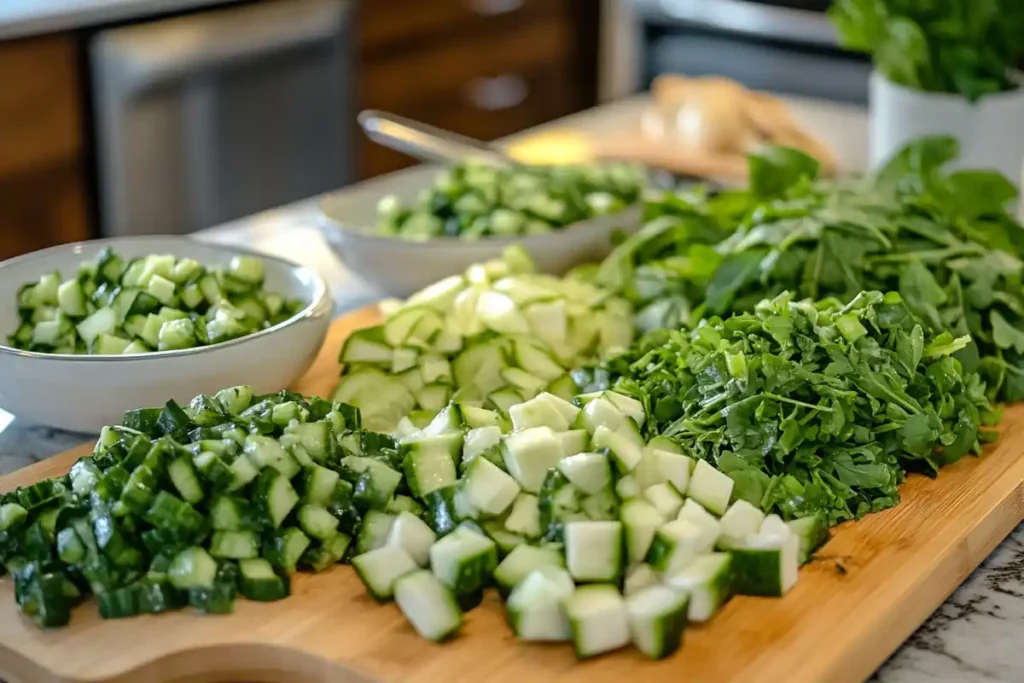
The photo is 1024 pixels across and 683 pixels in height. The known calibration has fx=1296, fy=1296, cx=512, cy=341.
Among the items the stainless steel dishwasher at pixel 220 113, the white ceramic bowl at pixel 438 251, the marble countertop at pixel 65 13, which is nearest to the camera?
the white ceramic bowl at pixel 438 251

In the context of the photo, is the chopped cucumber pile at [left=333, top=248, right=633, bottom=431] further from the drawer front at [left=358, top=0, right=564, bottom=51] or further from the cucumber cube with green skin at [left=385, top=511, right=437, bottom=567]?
the drawer front at [left=358, top=0, right=564, bottom=51]

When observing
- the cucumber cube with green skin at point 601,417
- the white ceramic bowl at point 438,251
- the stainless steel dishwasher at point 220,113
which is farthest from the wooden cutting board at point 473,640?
the stainless steel dishwasher at point 220,113

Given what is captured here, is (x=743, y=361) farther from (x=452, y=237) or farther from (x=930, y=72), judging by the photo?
(x=930, y=72)

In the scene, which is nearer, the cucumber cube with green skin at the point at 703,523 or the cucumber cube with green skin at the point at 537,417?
the cucumber cube with green skin at the point at 703,523

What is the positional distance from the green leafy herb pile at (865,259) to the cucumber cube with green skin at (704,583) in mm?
558

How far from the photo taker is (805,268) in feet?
5.41

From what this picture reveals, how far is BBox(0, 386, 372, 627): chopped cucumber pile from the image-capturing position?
1.16 m

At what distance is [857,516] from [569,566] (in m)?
0.35

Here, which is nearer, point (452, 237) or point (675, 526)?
point (675, 526)

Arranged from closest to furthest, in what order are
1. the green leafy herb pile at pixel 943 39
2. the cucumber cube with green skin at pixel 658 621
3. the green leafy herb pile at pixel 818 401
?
the cucumber cube with green skin at pixel 658 621, the green leafy herb pile at pixel 818 401, the green leafy herb pile at pixel 943 39

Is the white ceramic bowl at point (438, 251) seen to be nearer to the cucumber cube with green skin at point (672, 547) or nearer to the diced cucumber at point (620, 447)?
the diced cucumber at point (620, 447)

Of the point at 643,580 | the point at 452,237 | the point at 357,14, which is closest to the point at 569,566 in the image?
the point at 643,580

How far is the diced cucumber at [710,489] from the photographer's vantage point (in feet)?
3.99

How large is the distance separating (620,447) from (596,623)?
197 millimetres
